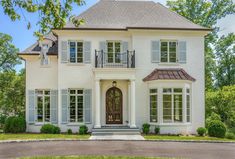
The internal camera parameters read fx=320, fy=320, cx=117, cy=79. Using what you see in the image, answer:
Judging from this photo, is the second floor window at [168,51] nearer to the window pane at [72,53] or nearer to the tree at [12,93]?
the window pane at [72,53]

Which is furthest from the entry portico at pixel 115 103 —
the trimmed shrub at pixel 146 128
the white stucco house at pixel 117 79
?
the trimmed shrub at pixel 146 128

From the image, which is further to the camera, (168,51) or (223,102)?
(223,102)

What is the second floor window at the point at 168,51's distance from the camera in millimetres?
21484

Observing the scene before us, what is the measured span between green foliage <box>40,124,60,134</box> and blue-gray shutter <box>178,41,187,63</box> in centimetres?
922

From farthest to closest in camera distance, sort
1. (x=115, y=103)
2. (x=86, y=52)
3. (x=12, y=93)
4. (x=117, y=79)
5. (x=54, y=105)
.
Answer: (x=12, y=93) → (x=115, y=103) → (x=54, y=105) → (x=86, y=52) → (x=117, y=79)

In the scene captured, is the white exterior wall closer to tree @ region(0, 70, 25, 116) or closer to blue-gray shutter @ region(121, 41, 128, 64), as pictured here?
blue-gray shutter @ region(121, 41, 128, 64)

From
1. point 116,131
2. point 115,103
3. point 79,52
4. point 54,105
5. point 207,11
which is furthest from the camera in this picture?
point 207,11

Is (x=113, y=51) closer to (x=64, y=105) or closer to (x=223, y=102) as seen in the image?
(x=64, y=105)

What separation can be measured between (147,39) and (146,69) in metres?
2.01

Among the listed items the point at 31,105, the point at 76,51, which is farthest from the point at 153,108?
the point at 31,105

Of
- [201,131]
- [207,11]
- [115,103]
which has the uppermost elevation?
[207,11]

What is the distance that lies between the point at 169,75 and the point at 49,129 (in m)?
8.40

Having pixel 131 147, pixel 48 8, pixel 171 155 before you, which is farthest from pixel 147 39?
pixel 48 8

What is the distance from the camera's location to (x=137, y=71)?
21203mm
